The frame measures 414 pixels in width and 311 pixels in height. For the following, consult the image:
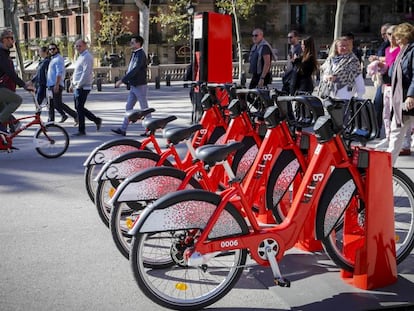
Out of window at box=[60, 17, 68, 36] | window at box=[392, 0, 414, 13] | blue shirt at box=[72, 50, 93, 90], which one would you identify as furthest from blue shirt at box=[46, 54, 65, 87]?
window at box=[392, 0, 414, 13]

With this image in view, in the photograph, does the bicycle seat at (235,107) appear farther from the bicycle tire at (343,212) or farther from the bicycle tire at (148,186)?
the bicycle tire at (343,212)

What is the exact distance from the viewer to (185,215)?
14.1 feet

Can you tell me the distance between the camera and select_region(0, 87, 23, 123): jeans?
10492 mm

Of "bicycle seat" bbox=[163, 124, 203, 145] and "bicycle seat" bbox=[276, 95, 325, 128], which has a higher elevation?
"bicycle seat" bbox=[276, 95, 325, 128]

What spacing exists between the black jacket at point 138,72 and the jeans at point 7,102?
9.28 feet

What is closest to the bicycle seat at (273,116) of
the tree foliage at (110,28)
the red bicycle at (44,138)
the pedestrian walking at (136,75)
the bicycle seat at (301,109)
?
the bicycle seat at (301,109)

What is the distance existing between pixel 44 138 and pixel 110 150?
4.83 meters

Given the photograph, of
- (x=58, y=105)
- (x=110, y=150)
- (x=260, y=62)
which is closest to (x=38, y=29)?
(x=58, y=105)

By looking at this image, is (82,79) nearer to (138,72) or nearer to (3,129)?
(138,72)

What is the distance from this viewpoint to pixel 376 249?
4738mm

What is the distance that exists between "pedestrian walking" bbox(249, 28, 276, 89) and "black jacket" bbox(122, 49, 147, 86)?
233cm

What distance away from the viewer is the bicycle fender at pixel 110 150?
612cm

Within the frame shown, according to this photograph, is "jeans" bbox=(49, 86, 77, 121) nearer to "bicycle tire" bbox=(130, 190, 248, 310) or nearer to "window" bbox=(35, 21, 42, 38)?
"bicycle tire" bbox=(130, 190, 248, 310)

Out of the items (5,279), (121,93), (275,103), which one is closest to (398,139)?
(275,103)
